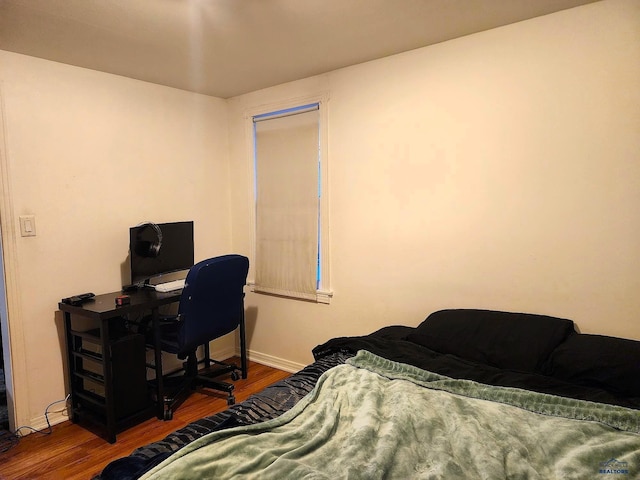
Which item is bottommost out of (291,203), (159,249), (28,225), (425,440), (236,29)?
(425,440)

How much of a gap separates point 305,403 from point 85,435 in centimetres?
194

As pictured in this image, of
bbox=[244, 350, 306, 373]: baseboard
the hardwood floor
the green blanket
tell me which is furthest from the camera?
bbox=[244, 350, 306, 373]: baseboard

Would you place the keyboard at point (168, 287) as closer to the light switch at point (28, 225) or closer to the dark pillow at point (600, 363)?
the light switch at point (28, 225)

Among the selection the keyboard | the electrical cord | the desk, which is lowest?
the electrical cord

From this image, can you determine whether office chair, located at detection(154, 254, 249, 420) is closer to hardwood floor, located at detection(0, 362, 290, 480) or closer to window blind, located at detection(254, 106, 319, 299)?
hardwood floor, located at detection(0, 362, 290, 480)

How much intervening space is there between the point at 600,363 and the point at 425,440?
990 mm

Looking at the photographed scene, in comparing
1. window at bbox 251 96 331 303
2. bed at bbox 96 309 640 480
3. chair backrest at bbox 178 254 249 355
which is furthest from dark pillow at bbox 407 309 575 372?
chair backrest at bbox 178 254 249 355

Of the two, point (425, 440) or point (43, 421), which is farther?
point (43, 421)

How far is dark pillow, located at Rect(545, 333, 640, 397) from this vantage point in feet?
5.39

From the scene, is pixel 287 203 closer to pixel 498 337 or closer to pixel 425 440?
pixel 498 337

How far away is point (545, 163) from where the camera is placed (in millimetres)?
2217

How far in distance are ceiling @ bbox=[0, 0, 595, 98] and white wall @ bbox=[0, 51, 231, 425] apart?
0.25 metres

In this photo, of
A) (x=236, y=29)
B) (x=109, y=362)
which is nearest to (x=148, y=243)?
(x=109, y=362)

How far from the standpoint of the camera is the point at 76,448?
2.45 m
